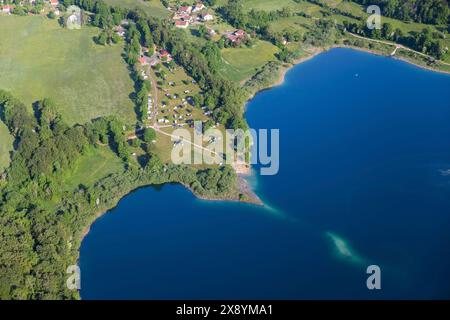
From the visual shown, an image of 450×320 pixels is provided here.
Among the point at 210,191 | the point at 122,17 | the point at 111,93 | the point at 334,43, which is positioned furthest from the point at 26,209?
the point at 334,43

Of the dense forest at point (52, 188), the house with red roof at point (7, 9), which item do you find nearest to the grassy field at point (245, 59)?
the dense forest at point (52, 188)

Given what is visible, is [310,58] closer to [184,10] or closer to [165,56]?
[165,56]

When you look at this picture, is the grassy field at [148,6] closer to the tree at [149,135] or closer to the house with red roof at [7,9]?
the house with red roof at [7,9]

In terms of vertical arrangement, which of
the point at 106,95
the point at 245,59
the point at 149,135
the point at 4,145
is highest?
the point at 245,59

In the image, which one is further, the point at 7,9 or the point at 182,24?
the point at 7,9

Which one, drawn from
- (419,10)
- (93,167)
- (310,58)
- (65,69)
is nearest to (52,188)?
(93,167)

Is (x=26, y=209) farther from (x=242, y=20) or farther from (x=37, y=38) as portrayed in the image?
(x=242, y=20)

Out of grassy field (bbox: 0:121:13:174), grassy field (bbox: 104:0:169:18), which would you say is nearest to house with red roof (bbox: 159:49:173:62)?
grassy field (bbox: 104:0:169:18)
